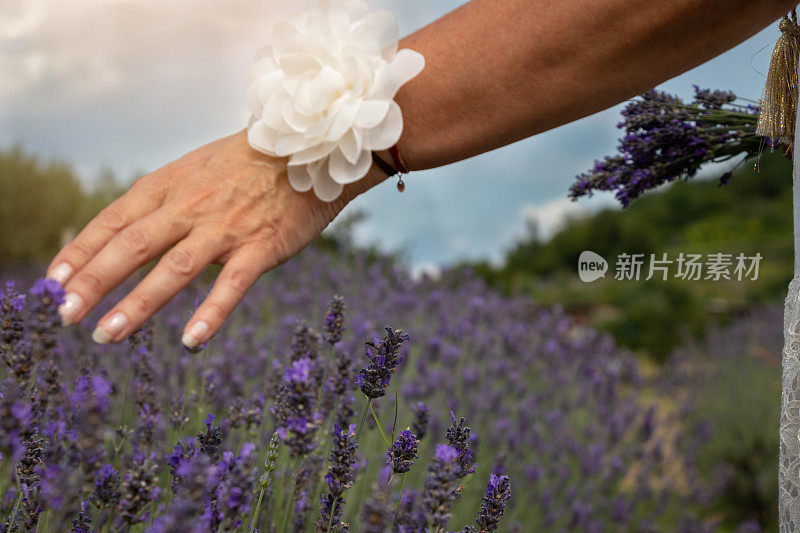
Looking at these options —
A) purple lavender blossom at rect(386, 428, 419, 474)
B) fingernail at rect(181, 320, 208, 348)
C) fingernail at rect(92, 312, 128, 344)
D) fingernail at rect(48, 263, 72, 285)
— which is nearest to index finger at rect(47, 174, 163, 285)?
fingernail at rect(48, 263, 72, 285)

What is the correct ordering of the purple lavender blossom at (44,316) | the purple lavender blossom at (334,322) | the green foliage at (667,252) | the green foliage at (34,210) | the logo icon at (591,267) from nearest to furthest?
the purple lavender blossom at (44,316)
the purple lavender blossom at (334,322)
the logo icon at (591,267)
the green foliage at (667,252)
the green foliage at (34,210)

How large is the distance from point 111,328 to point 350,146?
490mm

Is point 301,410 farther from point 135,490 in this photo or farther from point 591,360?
point 591,360

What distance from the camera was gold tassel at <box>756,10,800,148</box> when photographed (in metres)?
1.47

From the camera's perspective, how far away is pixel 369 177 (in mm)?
1357

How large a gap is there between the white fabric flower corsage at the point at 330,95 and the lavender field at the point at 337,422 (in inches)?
12.3

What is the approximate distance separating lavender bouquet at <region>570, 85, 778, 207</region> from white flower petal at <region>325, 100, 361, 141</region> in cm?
81

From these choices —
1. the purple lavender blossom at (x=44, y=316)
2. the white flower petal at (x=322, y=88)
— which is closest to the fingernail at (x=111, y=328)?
the purple lavender blossom at (x=44, y=316)

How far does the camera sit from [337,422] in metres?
1.46

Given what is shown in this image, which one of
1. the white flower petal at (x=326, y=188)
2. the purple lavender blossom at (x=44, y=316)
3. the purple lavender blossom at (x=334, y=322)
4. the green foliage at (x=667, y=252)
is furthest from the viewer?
the green foliage at (x=667, y=252)

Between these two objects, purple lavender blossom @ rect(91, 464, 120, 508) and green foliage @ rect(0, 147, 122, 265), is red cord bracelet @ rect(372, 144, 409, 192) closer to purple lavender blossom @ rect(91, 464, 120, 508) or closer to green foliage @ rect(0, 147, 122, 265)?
purple lavender blossom @ rect(91, 464, 120, 508)

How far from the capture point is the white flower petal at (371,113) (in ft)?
3.99

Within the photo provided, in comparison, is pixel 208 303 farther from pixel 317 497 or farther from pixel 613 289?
pixel 613 289

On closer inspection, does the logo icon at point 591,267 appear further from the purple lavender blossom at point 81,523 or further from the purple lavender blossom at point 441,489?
the purple lavender blossom at point 81,523
